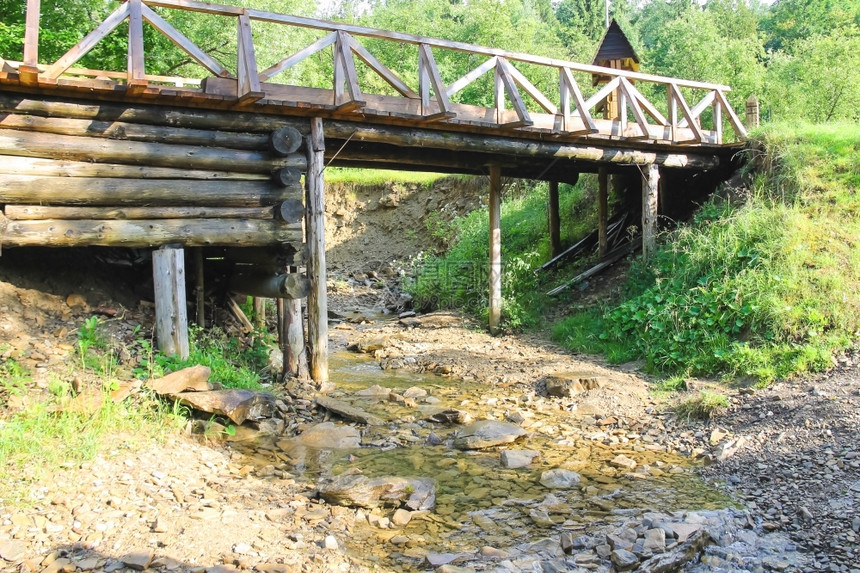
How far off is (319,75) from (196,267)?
26371mm

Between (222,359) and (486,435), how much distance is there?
3.46 metres

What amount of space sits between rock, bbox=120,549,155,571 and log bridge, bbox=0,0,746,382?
385cm

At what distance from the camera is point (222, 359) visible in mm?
8234

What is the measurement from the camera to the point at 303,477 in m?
5.97

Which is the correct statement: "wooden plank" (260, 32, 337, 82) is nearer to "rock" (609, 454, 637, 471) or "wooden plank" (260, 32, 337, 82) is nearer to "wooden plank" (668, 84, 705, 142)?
"rock" (609, 454, 637, 471)

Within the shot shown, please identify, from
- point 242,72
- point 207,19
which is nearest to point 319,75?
point 207,19

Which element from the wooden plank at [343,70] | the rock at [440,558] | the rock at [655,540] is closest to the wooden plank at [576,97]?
the wooden plank at [343,70]

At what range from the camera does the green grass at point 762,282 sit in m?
8.52

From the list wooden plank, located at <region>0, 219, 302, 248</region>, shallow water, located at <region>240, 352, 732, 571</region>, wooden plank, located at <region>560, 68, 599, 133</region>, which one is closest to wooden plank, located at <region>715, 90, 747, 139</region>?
wooden plank, located at <region>560, 68, 599, 133</region>

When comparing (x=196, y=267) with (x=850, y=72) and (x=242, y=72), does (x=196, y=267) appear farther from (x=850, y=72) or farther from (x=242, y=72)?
(x=850, y=72)

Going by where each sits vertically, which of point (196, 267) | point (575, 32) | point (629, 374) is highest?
point (575, 32)

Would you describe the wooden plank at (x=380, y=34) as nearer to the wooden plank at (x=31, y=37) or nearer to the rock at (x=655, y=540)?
the wooden plank at (x=31, y=37)

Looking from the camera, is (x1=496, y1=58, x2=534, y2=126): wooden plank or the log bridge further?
(x1=496, y1=58, x2=534, y2=126): wooden plank

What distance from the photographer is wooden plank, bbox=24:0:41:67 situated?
21.1 ft
